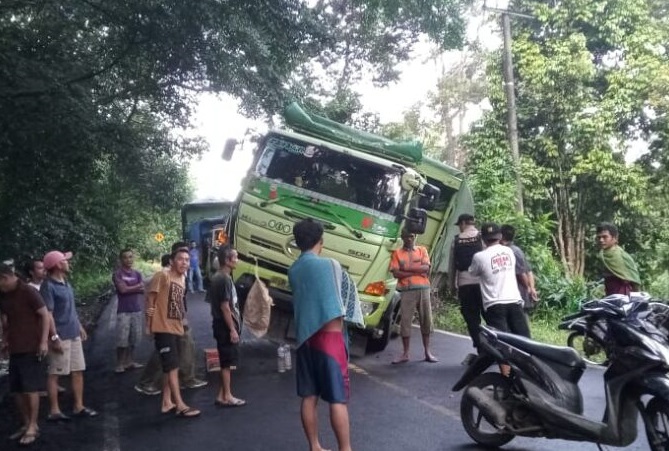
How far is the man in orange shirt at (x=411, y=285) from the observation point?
8.18 m

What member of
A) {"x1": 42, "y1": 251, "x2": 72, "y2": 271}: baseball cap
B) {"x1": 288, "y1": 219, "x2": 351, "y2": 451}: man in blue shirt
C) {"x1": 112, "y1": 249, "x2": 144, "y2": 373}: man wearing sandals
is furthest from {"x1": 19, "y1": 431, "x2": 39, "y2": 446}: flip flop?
{"x1": 112, "y1": 249, "x2": 144, "y2": 373}: man wearing sandals

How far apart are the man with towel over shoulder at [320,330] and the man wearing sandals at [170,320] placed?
200cm

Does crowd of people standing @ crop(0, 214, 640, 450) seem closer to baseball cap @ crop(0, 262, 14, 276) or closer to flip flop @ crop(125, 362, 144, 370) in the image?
baseball cap @ crop(0, 262, 14, 276)

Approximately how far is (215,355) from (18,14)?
747cm

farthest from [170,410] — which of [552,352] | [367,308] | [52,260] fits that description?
[552,352]

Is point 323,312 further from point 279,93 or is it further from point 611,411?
point 279,93

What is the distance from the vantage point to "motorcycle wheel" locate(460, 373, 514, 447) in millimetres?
4914

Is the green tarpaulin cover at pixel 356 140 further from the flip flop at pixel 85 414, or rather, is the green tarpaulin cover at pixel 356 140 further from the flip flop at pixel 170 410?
the flip flop at pixel 85 414

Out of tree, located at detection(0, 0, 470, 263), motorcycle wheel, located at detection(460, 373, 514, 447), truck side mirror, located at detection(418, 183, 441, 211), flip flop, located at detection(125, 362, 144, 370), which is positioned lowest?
flip flop, located at detection(125, 362, 144, 370)

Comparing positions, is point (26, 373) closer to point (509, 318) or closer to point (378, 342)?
point (509, 318)

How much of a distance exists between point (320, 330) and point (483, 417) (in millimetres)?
1613

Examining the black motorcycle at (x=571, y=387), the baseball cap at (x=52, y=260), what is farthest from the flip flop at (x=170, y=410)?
the black motorcycle at (x=571, y=387)

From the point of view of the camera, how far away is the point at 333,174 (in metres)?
8.77

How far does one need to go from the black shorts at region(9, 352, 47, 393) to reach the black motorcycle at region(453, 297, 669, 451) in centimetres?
349
